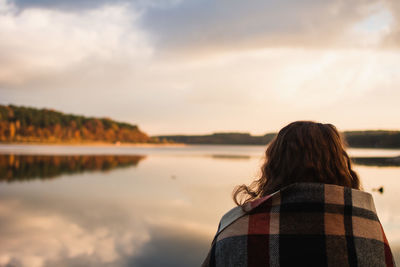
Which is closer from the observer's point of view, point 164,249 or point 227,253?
point 227,253

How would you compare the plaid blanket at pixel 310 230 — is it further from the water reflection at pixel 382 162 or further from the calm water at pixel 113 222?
the water reflection at pixel 382 162

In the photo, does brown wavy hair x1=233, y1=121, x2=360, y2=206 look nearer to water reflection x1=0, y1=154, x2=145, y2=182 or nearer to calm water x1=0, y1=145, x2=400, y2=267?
calm water x1=0, y1=145, x2=400, y2=267

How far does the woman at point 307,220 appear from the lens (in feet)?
4.82

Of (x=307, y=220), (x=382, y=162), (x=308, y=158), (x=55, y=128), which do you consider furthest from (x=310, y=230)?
(x=55, y=128)

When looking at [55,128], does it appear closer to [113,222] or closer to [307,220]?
[113,222]

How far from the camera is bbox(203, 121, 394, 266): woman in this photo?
147 centimetres

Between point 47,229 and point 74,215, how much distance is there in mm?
1409

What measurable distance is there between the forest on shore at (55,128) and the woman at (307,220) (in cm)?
9662

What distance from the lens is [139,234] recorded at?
23.7 ft

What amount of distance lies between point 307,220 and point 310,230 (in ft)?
0.14

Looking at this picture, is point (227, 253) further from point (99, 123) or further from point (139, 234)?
Result: point (99, 123)

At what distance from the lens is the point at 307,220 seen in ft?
4.81

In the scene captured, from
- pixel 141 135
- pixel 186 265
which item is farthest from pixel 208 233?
pixel 141 135

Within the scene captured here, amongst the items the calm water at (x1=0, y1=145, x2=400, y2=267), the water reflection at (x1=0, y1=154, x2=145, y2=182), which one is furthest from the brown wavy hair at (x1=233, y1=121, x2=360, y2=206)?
the water reflection at (x1=0, y1=154, x2=145, y2=182)
